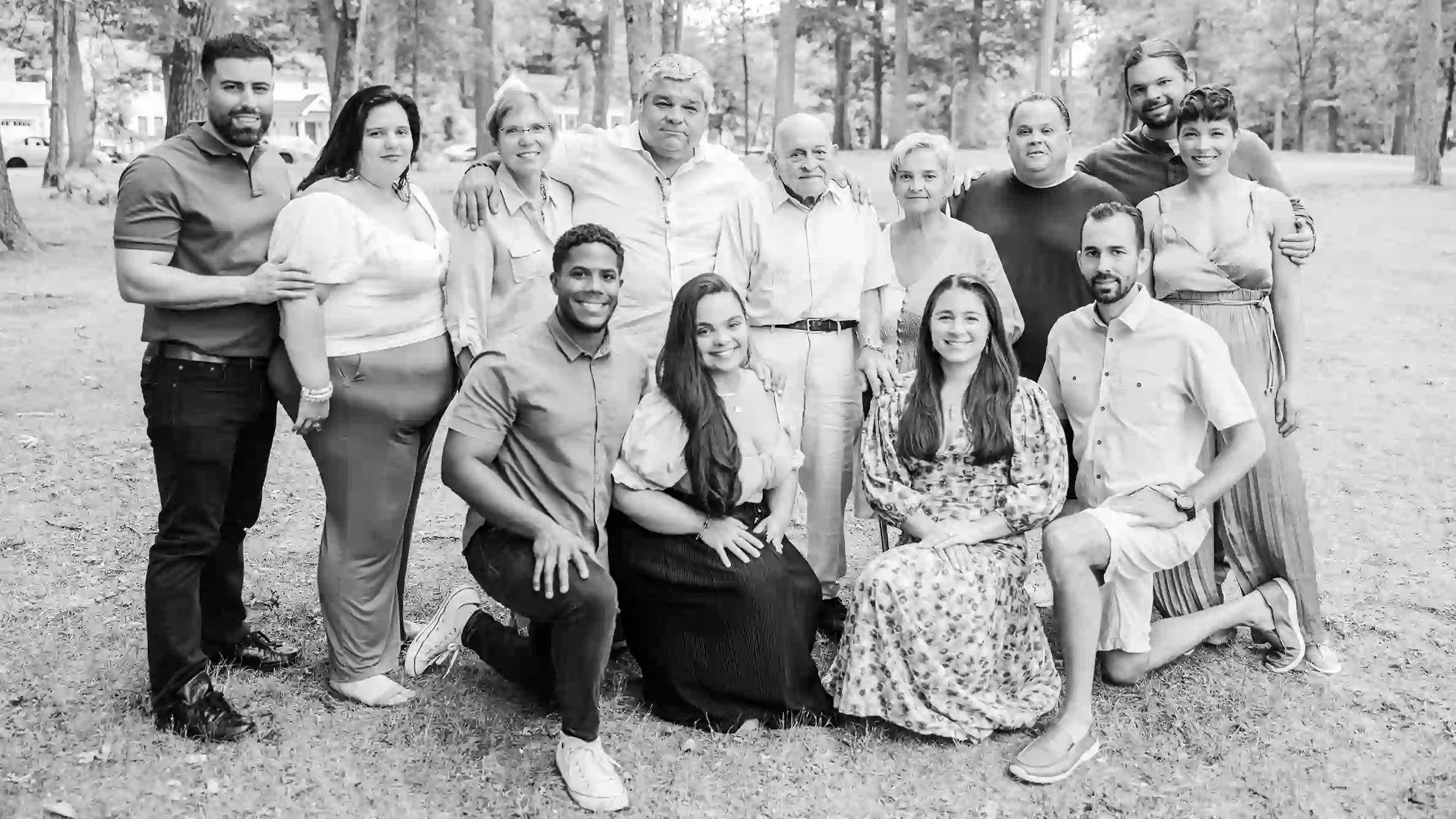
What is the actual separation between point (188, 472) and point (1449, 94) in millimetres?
47957

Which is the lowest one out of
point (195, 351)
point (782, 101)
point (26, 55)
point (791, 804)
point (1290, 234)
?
point (791, 804)

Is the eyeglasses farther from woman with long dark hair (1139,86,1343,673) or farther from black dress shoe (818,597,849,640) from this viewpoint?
woman with long dark hair (1139,86,1343,673)

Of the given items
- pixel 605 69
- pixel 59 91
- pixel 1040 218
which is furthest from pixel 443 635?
pixel 605 69

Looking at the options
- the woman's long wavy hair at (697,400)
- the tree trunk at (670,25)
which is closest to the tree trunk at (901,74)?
the tree trunk at (670,25)

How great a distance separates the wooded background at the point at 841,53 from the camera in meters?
22.3

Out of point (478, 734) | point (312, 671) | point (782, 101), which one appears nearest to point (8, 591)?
point (312, 671)

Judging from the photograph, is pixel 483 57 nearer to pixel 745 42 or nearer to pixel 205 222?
pixel 205 222

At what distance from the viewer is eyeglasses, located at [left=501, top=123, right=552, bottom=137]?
174 inches

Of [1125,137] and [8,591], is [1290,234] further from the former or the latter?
[8,591]

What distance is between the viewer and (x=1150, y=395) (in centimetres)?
447

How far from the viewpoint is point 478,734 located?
4.18 meters

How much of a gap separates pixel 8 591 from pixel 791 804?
12.7 feet

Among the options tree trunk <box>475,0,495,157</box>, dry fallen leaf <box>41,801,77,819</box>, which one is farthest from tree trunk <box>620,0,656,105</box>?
dry fallen leaf <box>41,801,77,819</box>

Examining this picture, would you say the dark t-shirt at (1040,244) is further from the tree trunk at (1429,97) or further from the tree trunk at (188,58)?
the tree trunk at (1429,97)
